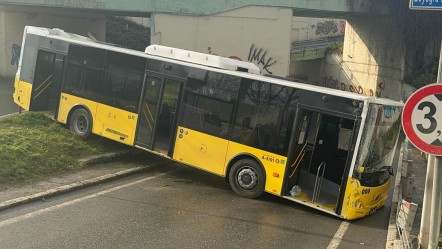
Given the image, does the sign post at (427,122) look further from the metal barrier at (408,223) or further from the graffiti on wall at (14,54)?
the graffiti on wall at (14,54)

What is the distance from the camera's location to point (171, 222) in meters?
7.41

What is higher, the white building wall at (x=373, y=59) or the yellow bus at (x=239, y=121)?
the white building wall at (x=373, y=59)

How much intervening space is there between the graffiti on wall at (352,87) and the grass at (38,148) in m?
20.1

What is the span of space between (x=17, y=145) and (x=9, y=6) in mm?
16237

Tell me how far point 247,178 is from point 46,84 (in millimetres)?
6926

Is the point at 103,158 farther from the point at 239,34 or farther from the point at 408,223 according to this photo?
the point at 239,34

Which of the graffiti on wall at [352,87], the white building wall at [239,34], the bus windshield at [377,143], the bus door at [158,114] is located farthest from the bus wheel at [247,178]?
the graffiti on wall at [352,87]

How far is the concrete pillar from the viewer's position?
26.4m

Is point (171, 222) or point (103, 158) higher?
point (103, 158)

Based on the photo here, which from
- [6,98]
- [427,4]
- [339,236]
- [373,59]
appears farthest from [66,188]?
[373,59]

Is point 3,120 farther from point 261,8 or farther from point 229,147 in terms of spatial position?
point 261,8

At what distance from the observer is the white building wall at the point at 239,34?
2130cm

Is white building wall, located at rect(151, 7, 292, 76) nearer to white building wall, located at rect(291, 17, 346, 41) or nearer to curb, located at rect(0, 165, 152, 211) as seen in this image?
curb, located at rect(0, 165, 152, 211)

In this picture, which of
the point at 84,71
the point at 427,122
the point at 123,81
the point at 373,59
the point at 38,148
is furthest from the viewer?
the point at 373,59
